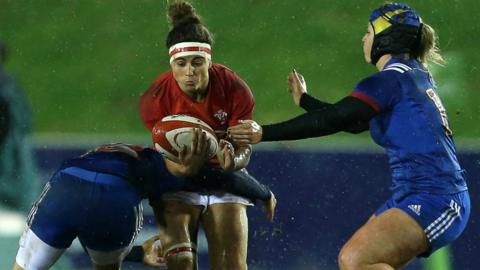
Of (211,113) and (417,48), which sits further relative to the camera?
(211,113)

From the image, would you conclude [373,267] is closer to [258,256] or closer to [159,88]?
[159,88]

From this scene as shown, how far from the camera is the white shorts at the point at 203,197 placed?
5.21 meters

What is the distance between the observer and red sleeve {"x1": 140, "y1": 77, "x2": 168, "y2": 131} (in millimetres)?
5328

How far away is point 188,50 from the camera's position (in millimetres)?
5309

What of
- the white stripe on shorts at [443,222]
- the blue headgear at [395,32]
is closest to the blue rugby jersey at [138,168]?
the blue headgear at [395,32]

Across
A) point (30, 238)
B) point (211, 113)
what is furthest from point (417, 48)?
point (30, 238)

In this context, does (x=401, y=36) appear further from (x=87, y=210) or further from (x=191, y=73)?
(x=87, y=210)

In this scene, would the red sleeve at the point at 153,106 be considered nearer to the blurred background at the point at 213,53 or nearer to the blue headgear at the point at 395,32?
the blue headgear at the point at 395,32

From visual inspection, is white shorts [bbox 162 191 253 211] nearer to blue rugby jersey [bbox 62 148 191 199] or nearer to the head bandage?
blue rugby jersey [bbox 62 148 191 199]

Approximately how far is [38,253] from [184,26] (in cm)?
140

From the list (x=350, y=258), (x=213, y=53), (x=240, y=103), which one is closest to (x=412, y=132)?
(x=350, y=258)

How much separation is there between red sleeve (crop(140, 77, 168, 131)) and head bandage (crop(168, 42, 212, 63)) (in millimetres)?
168

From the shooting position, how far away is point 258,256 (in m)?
6.71

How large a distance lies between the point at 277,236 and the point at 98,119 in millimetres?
2064
